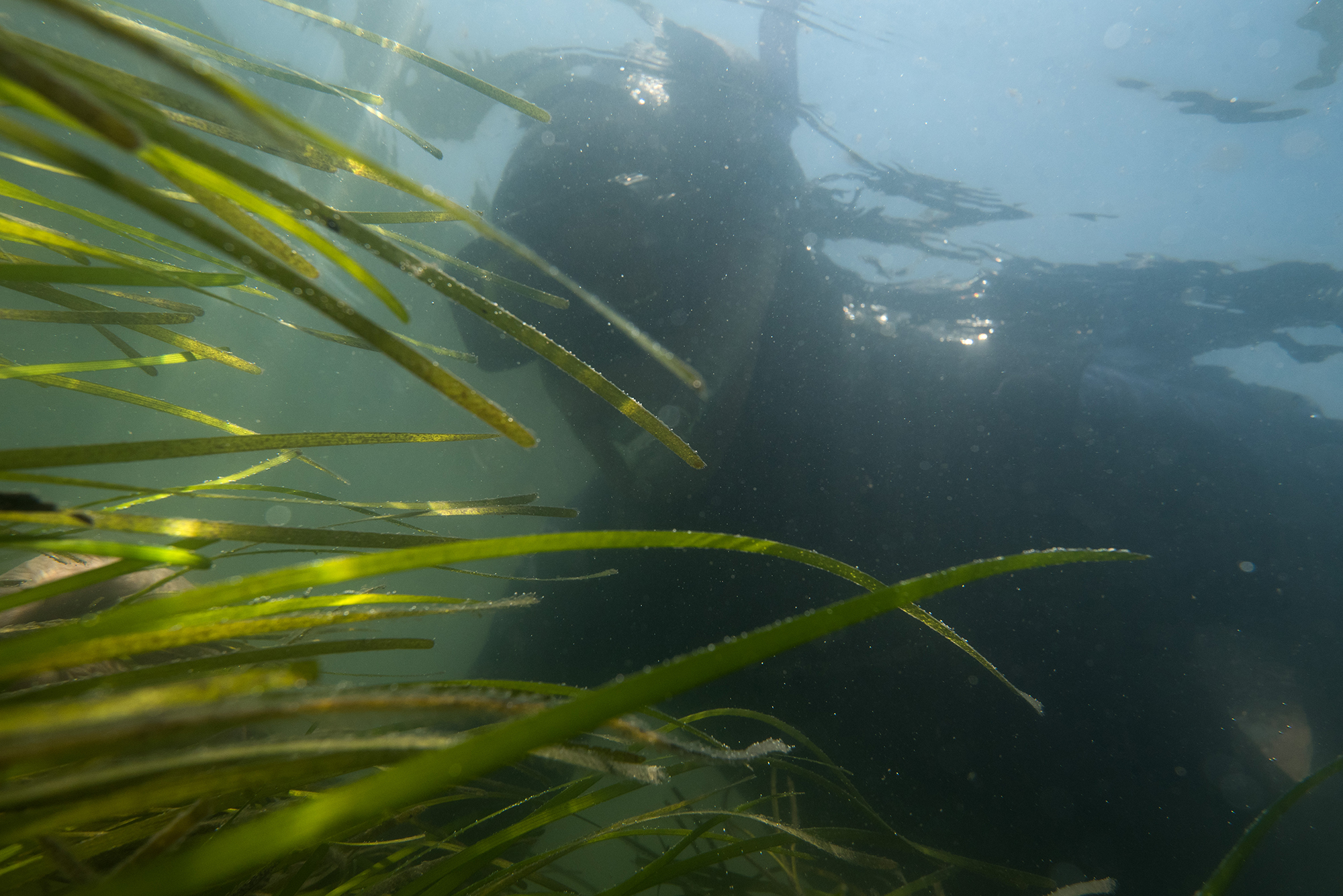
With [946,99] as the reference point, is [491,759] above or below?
below

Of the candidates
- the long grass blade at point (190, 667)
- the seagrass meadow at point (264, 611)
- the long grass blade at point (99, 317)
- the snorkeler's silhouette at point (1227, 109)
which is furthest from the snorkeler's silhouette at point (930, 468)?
the long grass blade at point (99, 317)

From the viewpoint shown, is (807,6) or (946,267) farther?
(946,267)

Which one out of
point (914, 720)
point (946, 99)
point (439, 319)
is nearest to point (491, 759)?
point (914, 720)

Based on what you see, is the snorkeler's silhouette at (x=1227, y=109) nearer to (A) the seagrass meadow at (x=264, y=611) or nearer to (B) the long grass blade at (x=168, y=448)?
(A) the seagrass meadow at (x=264, y=611)

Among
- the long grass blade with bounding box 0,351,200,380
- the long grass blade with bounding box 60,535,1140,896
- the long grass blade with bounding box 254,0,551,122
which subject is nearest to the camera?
the long grass blade with bounding box 60,535,1140,896

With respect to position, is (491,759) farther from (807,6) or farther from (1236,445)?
(807,6)

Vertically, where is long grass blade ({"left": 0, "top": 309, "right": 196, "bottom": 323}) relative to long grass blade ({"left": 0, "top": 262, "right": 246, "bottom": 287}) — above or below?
below

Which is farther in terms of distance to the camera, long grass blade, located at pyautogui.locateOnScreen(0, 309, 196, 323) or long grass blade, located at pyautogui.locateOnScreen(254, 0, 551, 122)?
long grass blade, located at pyautogui.locateOnScreen(254, 0, 551, 122)

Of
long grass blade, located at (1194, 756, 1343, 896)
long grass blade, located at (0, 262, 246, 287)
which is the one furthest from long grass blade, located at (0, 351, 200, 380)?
long grass blade, located at (1194, 756, 1343, 896)

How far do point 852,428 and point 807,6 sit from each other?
22.1 ft

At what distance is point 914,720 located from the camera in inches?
154

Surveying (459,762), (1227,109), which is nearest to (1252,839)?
(459,762)

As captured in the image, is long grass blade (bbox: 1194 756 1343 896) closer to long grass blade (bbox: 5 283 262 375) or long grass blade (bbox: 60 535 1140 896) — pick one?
long grass blade (bbox: 60 535 1140 896)

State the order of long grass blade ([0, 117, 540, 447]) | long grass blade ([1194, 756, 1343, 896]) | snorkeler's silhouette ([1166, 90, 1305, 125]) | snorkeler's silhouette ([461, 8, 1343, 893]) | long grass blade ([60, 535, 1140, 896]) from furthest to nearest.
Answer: snorkeler's silhouette ([1166, 90, 1305, 125]) < snorkeler's silhouette ([461, 8, 1343, 893]) < long grass blade ([1194, 756, 1343, 896]) < long grass blade ([0, 117, 540, 447]) < long grass blade ([60, 535, 1140, 896])
